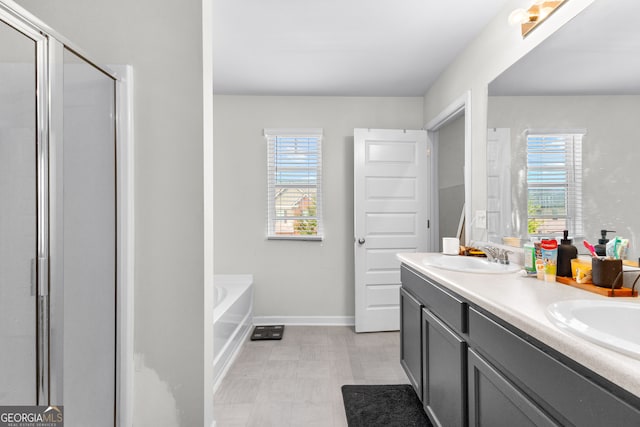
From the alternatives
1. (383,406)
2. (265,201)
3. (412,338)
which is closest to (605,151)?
(412,338)

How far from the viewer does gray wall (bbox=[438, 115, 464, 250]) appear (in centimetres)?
312

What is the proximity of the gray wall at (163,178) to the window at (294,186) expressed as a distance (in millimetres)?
2084

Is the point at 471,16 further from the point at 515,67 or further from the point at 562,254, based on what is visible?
the point at 562,254

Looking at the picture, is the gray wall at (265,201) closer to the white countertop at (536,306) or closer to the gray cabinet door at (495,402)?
the white countertop at (536,306)

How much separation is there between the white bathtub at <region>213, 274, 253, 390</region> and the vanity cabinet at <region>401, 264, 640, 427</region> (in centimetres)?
133

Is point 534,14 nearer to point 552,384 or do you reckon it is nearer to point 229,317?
point 552,384

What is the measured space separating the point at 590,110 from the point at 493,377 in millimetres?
1165

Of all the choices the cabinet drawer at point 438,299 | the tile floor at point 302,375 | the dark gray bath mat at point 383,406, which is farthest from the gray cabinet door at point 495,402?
the tile floor at point 302,375

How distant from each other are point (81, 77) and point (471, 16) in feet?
7.40

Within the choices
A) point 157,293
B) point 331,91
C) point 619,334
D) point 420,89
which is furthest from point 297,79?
point 619,334

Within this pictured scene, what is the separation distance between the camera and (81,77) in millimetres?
1517

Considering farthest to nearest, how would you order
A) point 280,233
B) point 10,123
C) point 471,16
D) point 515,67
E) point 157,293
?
point 280,233 → point 471,16 → point 515,67 → point 157,293 → point 10,123

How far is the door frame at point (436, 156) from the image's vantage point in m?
2.60

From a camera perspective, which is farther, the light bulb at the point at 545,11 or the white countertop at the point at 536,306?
the light bulb at the point at 545,11
